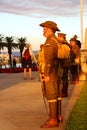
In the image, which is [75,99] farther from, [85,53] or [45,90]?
[85,53]

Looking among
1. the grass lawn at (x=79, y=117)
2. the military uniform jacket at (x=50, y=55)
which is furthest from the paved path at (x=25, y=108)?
the military uniform jacket at (x=50, y=55)

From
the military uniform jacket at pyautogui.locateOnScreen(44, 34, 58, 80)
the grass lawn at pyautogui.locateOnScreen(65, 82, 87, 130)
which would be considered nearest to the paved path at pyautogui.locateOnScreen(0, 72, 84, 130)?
the grass lawn at pyautogui.locateOnScreen(65, 82, 87, 130)

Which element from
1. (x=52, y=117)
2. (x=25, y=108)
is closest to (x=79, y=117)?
(x=52, y=117)

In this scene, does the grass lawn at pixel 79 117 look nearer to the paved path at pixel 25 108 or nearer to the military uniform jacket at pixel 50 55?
the paved path at pixel 25 108

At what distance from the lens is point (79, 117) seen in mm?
10570

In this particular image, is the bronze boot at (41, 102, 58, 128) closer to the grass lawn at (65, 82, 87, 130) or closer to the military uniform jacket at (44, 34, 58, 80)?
the grass lawn at (65, 82, 87, 130)

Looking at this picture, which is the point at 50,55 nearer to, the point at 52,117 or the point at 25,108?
the point at 52,117

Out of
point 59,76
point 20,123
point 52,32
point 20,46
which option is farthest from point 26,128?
point 20,46

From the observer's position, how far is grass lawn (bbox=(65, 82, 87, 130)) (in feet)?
31.0

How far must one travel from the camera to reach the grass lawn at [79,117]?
9443mm

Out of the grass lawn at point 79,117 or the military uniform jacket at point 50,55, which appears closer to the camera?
the military uniform jacket at point 50,55

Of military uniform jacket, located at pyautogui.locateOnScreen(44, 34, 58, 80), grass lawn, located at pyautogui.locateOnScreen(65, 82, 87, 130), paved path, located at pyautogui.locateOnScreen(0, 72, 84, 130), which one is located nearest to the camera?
military uniform jacket, located at pyautogui.locateOnScreen(44, 34, 58, 80)

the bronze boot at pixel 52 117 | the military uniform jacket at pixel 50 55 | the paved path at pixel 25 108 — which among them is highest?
the military uniform jacket at pixel 50 55

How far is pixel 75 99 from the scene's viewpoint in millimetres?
14070
